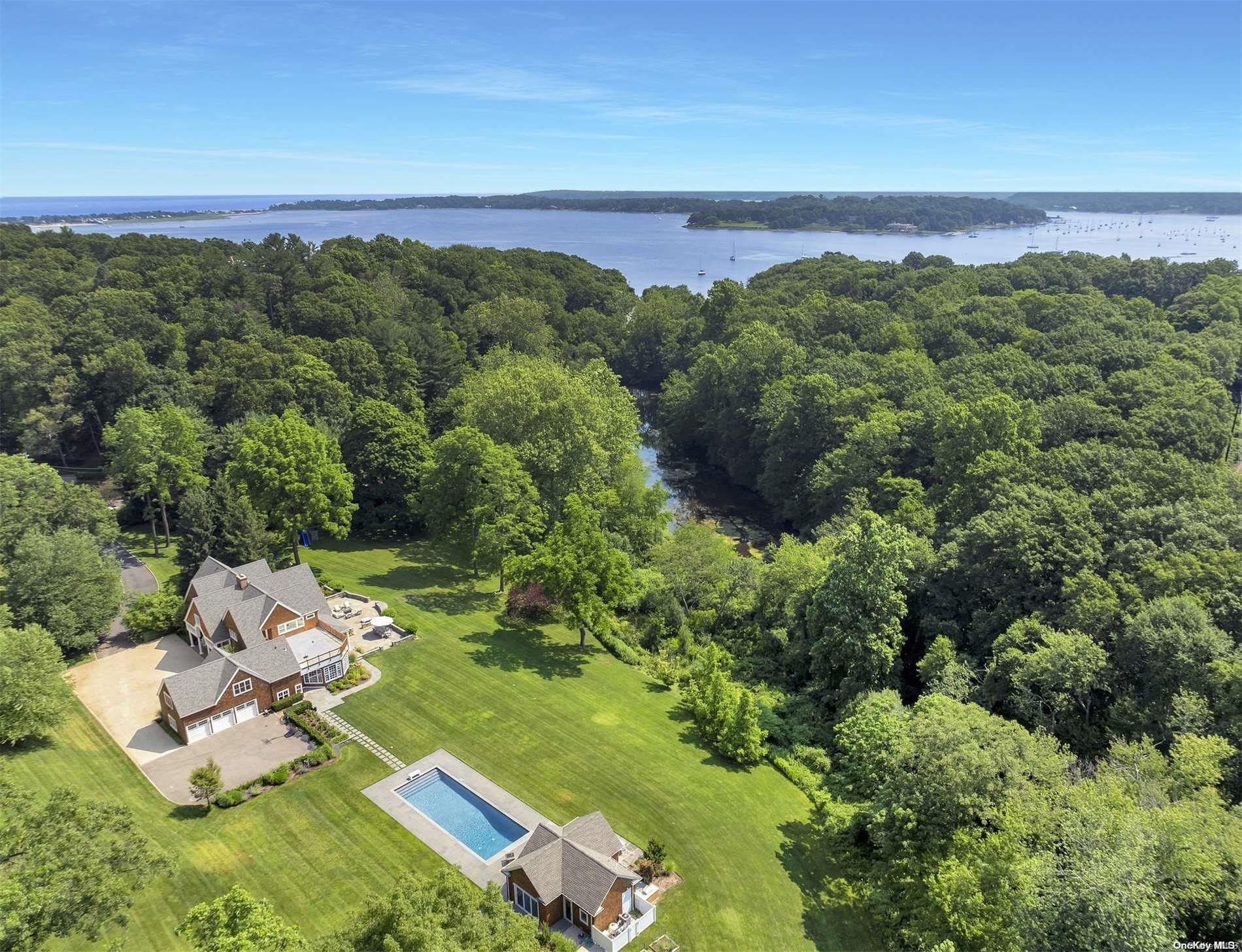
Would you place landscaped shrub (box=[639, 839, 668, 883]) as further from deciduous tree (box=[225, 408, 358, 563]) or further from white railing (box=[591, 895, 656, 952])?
deciduous tree (box=[225, 408, 358, 563])

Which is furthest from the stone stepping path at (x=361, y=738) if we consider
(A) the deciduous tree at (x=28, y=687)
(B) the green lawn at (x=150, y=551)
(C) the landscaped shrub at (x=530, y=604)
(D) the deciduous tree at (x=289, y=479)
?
(B) the green lawn at (x=150, y=551)

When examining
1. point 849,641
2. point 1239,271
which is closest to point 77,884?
point 849,641

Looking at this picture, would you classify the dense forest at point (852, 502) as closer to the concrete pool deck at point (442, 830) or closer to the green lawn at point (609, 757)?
the green lawn at point (609, 757)

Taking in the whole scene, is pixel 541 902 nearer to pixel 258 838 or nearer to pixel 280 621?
pixel 258 838

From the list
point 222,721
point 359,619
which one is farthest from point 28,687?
point 359,619

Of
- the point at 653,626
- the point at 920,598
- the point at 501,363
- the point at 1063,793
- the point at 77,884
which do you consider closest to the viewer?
the point at 77,884

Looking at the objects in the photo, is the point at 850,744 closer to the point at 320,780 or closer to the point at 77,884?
the point at 320,780
